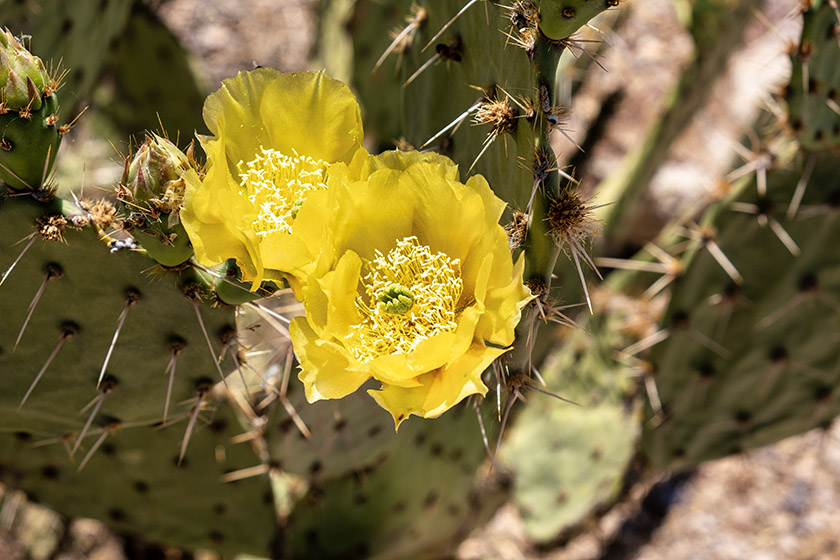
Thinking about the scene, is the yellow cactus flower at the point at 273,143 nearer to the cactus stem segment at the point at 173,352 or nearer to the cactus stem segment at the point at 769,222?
the cactus stem segment at the point at 173,352

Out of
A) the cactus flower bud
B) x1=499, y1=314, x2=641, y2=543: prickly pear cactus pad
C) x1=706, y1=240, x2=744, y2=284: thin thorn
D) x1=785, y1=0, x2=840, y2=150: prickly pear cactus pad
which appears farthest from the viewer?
x1=499, y1=314, x2=641, y2=543: prickly pear cactus pad

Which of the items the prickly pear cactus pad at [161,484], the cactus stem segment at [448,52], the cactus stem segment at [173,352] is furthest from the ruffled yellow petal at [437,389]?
the prickly pear cactus pad at [161,484]

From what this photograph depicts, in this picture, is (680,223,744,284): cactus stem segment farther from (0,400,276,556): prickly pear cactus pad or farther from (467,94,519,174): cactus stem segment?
(0,400,276,556): prickly pear cactus pad

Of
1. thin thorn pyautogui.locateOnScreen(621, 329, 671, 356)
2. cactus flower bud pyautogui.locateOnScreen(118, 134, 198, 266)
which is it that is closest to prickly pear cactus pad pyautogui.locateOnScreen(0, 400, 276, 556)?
cactus flower bud pyautogui.locateOnScreen(118, 134, 198, 266)

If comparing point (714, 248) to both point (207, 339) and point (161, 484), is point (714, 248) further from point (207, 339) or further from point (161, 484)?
point (161, 484)

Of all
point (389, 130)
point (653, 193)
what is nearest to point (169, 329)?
point (389, 130)
